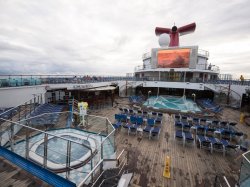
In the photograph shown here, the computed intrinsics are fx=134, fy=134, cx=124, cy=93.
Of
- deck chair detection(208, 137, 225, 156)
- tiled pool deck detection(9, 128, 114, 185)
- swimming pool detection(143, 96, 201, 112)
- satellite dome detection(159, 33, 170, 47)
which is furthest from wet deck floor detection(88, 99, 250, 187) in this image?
satellite dome detection(159, 33, 170, 47)

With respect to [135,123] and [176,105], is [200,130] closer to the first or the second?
[135,123]

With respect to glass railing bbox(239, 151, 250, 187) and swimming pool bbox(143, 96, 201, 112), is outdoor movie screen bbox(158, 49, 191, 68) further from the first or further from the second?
glass railing bbox(239, 151, 250, 187)

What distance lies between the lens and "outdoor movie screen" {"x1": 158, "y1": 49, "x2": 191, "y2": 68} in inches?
765

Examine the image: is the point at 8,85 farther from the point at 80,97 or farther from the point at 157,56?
the point at 157,56

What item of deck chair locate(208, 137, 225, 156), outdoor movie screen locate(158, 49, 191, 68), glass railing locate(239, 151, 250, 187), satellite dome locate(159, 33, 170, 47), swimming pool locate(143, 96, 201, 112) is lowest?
deck chair locate(208, 137, 225, 156)

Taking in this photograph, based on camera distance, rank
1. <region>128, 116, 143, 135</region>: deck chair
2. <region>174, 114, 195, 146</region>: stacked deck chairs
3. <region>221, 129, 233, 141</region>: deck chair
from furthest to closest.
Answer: <region>128, 116, 143, 135</region>: deck chair < <region>221, 129, 233, 141</region>: deck chair < <region>174, 114, 195, 146</region>: stacked deck chairs

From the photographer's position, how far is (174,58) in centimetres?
1991

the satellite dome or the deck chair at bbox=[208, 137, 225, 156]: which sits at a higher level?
the satellite dome

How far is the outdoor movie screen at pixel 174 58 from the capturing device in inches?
765

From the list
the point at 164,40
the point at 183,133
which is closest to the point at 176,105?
the point at 183,133

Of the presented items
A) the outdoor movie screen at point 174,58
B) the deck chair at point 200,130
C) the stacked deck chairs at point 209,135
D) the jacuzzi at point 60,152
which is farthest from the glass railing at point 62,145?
the outdoor movie screen at point 174,58

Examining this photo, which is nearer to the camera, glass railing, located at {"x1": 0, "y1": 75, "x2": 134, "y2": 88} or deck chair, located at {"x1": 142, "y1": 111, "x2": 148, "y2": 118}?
glass railing, located at {"x1": 0, "y1": 75, "x2": 134, "y2": 88}

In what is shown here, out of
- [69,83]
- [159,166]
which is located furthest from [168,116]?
[69,83]

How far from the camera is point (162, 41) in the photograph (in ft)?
75.8
